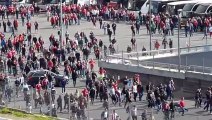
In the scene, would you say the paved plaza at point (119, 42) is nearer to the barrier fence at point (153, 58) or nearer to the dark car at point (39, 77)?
the dark car at point (39, 77)

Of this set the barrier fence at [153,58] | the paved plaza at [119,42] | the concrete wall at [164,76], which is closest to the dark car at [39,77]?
the paved plaza at [119,42]

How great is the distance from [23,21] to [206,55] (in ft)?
84.8

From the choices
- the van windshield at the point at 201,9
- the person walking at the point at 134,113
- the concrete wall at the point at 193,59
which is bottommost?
the person walking at the point at 134,113

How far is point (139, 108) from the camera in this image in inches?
1849

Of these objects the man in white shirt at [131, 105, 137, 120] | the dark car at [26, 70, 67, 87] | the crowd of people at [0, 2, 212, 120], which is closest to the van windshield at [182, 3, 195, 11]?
the crowd of people at [0, 2, 212, 120]

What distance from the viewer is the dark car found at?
56312 mm

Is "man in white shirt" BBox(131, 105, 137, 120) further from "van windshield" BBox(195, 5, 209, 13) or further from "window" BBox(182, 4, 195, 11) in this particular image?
"window" BBox(182, 4, 195, 11)

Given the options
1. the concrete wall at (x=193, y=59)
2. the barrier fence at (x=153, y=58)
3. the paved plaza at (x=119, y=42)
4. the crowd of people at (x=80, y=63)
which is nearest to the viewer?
the paved plaza at (x=119, y=42)

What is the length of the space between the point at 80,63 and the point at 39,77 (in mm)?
3752

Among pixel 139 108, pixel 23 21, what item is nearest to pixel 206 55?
pixel 139 108

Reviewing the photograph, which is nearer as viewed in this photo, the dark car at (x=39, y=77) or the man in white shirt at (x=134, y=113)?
the man in white shirt at (x=134, y=113)

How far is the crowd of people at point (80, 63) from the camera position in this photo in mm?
47844

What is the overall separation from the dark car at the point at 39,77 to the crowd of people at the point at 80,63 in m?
0.21

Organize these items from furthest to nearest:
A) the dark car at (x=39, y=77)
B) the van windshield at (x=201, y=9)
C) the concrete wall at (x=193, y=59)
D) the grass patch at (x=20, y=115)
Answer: the van windshield at (x=201, y=9) < the concrete wall at (x=193, y=59) < the dark car at (x=39, y=77) < the grass patch at (x=20, y=115)
